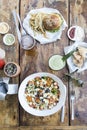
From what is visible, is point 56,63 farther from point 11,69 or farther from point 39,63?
point 11,69

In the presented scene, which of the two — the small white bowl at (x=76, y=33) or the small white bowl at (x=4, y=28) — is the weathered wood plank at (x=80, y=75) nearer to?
the small white bowl at (x=76, y=33)

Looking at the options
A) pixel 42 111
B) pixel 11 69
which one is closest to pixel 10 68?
pixel 11 69

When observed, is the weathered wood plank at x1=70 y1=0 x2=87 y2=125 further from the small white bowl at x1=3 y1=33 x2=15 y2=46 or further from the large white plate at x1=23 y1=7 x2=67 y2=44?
the small white bowl at x1=3 y1=33 x2=15 y2=46

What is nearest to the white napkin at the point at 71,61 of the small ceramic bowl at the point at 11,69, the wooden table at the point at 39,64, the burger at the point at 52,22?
the wooden table at the point at 39,64

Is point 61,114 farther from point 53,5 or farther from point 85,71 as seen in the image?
point 53,5

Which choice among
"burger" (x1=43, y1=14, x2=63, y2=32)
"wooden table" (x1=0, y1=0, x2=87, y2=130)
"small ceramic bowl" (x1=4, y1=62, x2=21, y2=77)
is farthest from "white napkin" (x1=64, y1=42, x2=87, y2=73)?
"small ceramic bowl" (x1=4, y1=62, x2=21, y2=77)

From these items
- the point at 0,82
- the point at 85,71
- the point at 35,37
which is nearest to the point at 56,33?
the point at 35,37
